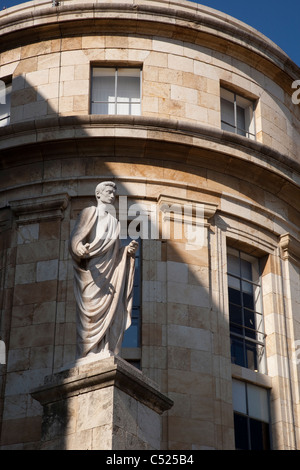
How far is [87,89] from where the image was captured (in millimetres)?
28766

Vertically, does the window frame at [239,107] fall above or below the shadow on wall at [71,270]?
above

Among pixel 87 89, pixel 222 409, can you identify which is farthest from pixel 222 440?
pixel 87 89

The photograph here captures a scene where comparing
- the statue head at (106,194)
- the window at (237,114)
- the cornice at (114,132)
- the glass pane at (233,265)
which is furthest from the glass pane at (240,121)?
the statue head at (106,194)

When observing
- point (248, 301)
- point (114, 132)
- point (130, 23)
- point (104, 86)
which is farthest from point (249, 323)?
point (130, 23)

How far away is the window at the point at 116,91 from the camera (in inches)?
1137

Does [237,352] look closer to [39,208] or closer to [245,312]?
[245,312]

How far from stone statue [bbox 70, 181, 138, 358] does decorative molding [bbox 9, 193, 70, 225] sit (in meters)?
6.42

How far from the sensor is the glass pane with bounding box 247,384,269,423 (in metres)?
26.4

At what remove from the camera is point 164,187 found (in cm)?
2762

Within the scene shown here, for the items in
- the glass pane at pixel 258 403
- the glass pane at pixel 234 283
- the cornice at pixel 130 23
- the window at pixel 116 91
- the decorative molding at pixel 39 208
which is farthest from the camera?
the cornice at pixel 130 23

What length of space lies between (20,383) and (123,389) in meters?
6.96

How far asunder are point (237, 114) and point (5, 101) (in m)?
6.48

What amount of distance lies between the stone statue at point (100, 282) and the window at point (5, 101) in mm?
9704

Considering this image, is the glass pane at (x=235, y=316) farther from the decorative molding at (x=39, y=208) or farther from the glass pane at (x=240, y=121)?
the glass pane at (x=240, y=121)
